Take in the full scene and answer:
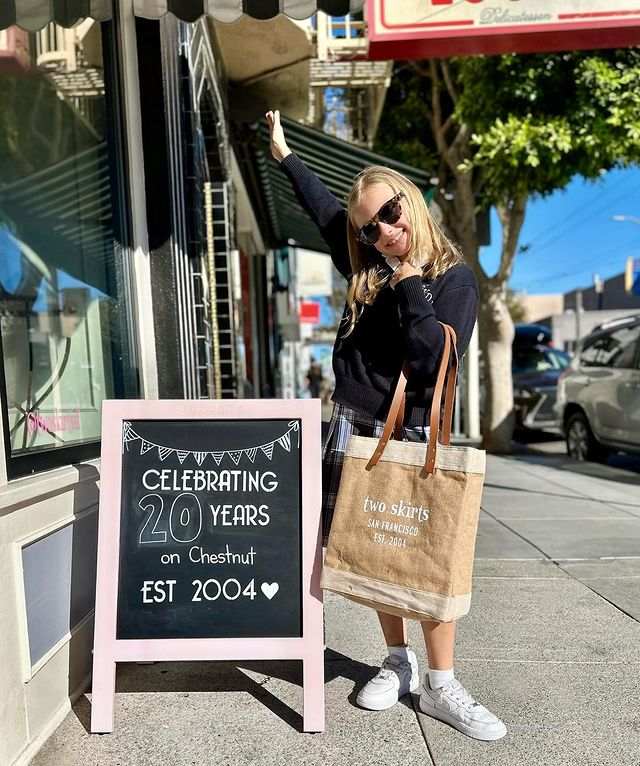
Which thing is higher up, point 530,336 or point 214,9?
point 214,9

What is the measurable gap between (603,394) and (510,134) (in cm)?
331

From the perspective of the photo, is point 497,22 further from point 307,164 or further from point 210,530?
point 210,530

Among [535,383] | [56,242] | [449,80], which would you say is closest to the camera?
[56,242]

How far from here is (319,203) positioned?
2.66 metres

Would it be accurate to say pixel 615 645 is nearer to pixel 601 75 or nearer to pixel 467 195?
pixel 601 75

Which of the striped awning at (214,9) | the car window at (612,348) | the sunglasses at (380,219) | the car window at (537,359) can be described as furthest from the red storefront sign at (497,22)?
the car window at (537,359)

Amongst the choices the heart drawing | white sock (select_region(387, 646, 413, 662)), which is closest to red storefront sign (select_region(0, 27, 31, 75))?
the heart drawing

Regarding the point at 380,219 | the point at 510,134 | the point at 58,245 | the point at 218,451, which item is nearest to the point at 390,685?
the point at 218,451

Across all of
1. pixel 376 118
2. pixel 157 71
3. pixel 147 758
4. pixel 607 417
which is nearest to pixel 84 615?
pixel 147 758

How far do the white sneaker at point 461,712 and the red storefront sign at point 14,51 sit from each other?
10.0 feet

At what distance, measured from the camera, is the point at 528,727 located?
235 centimetres

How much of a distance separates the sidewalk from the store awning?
3.99 m

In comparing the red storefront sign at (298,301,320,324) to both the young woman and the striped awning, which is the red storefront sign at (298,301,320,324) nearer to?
the striped awning

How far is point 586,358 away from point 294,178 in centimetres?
747
